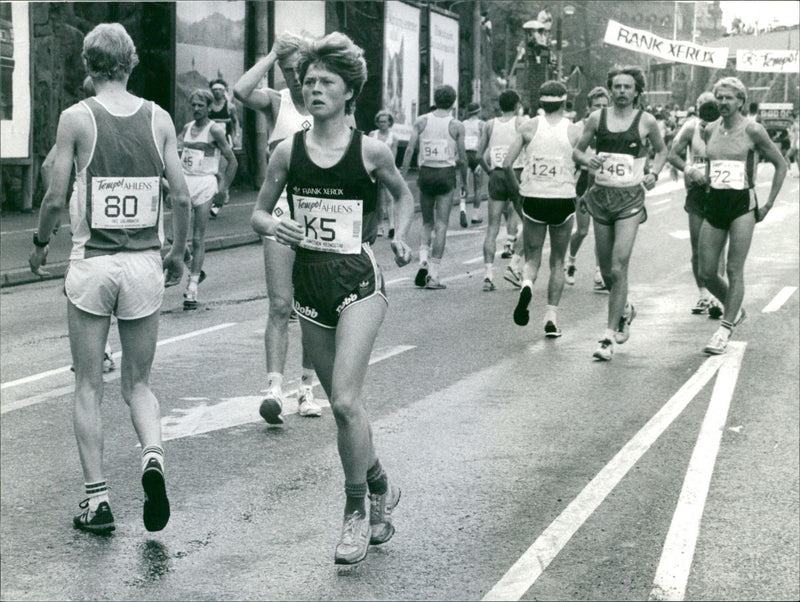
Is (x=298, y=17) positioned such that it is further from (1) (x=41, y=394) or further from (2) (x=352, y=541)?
(2) (x=352, y=541)

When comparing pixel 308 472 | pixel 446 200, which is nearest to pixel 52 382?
pixel 308 472

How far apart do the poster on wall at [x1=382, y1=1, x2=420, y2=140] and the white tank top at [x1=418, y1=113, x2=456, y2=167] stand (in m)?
12.8

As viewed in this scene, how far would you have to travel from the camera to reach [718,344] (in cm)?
1023

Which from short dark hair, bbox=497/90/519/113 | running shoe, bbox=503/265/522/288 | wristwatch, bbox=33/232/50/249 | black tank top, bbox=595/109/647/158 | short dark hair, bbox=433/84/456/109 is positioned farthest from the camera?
short dark hair, bbox=497/90/519/113

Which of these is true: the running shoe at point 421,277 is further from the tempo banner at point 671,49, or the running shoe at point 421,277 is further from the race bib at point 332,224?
the tempo banner at point 671,49

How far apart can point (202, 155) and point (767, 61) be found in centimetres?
2021

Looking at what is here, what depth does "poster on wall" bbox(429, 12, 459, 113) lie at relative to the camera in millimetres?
31688

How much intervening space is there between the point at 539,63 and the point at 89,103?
32.6 meters

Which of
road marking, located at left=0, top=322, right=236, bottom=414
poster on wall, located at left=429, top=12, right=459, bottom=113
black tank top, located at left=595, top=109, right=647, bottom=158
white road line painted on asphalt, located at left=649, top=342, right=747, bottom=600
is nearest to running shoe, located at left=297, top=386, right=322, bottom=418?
road marking, located at left=0, top=322, right=236, bottom=414

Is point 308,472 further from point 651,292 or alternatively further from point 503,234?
point 503,234

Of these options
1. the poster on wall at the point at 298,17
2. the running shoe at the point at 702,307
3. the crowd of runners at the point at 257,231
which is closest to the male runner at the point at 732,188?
the running shoe at the point at 702,307

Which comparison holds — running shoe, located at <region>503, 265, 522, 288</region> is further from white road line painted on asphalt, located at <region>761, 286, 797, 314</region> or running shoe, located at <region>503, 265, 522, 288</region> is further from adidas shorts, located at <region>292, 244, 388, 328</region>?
adidas shorts, located at <region>292, 244, 388, 328</region>

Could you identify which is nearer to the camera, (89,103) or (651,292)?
(89,103)

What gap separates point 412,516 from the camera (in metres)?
5.95
